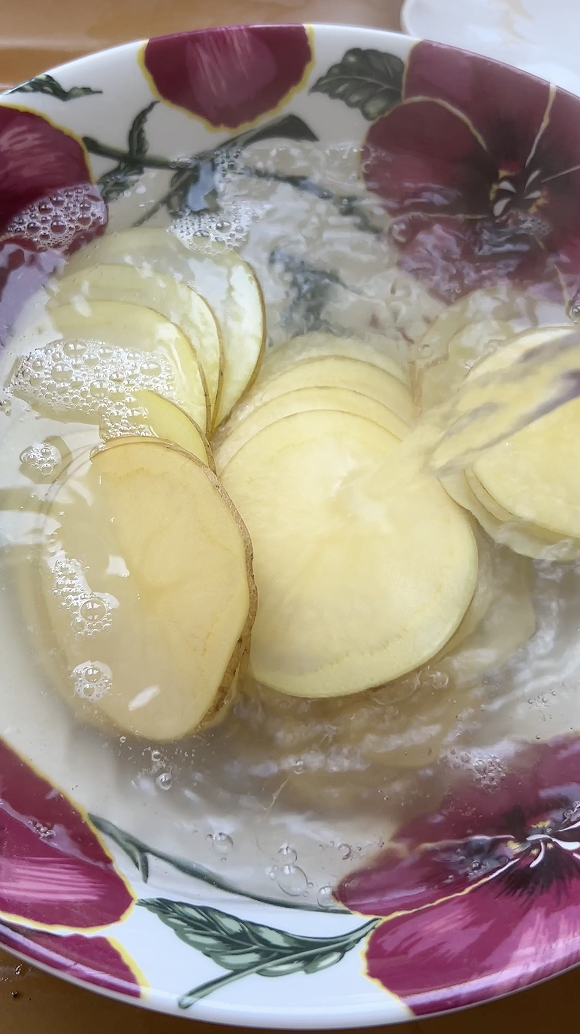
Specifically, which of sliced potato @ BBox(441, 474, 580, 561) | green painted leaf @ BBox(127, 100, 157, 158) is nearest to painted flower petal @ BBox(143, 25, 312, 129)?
green painted leaf @ BBox(127, 100, 157, 158)

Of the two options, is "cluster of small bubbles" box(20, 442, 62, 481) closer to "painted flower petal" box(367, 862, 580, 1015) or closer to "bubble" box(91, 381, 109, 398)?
"bubble" box(91, 381, 109, 398)

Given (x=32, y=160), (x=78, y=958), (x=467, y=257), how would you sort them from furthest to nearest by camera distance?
(x=467, y=257)
(x=32, y=160)
(x=78, y=958)

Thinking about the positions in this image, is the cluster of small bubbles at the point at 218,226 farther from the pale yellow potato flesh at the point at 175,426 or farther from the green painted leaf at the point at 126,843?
the green painted leaf at the point at 126,843

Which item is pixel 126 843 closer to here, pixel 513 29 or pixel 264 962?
pixel 264 962

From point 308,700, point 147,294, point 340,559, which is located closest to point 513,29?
point 147,294

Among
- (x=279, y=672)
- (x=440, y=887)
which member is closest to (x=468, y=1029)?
(x=440, y=887)

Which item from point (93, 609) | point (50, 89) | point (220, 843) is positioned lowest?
point (220, 843)

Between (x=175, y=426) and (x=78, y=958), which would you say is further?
(x=175, y=426)
